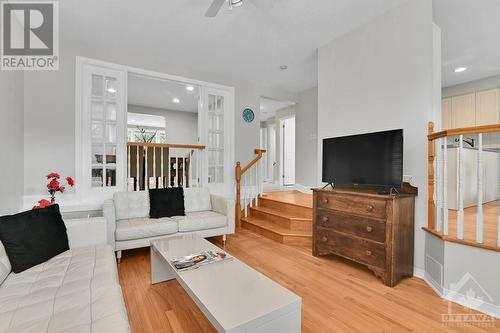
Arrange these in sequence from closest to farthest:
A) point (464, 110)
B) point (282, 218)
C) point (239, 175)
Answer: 1. point (282, 218)
2. point (239, 175)
3. point (464, 110)

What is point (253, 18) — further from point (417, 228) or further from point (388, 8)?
point (417, 228)

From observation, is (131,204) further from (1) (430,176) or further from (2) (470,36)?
(2) (470,36)

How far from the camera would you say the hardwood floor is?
168 centimetres

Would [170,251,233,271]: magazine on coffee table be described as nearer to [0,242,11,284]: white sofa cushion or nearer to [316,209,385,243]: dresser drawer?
[0,242,11,284]: white sofa cushion

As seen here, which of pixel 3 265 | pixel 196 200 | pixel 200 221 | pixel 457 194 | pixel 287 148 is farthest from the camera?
pixel 287 148

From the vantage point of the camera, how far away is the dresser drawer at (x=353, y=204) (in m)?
2.35

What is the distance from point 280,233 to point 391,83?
2410 mm

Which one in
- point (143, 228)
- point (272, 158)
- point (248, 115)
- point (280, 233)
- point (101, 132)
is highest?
point (248, 115)

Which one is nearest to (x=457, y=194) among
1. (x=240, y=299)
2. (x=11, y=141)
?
(x=240, y=299)

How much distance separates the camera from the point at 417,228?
8.07 ft

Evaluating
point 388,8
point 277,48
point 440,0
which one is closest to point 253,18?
point 277,48

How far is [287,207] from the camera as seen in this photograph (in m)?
4.06

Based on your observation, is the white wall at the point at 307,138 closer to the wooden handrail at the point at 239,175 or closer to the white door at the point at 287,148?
the white door at the point at 287,148

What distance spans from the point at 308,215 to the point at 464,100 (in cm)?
436
